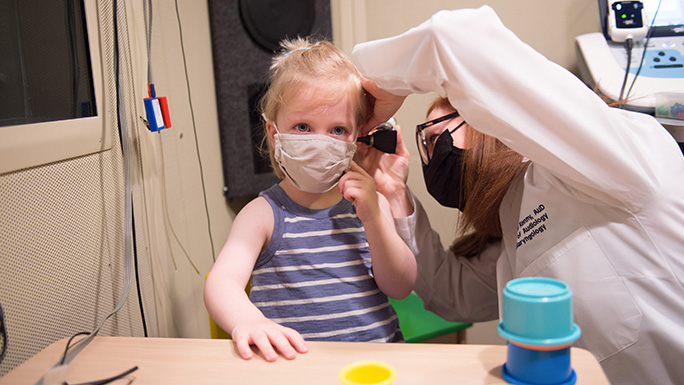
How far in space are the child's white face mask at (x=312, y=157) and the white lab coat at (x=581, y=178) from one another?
0.19m

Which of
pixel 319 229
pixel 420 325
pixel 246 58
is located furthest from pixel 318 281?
pixel 246 58

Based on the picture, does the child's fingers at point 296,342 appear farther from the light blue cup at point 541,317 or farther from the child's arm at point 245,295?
the light blue cup at point 541,317

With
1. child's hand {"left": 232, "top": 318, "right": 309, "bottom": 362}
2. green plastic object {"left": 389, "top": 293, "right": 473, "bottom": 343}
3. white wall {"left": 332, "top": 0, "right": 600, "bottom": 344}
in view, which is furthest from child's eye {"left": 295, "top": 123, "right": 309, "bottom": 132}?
white wall {"left": 332, "top": 0, "right": 600, "bottom": 344}

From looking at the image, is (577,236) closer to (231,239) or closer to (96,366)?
(231,239)

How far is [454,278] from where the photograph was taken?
139 cm

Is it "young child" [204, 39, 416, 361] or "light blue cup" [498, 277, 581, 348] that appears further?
"young child" [204, 39, 416, 361]

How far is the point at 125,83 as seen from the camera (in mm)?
1077

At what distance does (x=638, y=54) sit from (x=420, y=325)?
1.02 meters

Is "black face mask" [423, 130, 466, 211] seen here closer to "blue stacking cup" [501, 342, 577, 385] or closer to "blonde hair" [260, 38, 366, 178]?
"blonde hair" [260, 38, 366, 178]

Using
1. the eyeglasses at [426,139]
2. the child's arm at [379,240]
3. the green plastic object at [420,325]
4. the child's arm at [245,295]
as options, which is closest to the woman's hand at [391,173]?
the eyeglasses at [426,139]

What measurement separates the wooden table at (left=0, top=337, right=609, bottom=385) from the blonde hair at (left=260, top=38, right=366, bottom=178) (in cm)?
53

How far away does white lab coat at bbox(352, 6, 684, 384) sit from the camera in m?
0.71

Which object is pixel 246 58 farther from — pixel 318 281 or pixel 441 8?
pixel 318 281

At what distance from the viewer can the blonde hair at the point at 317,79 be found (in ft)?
3.46
